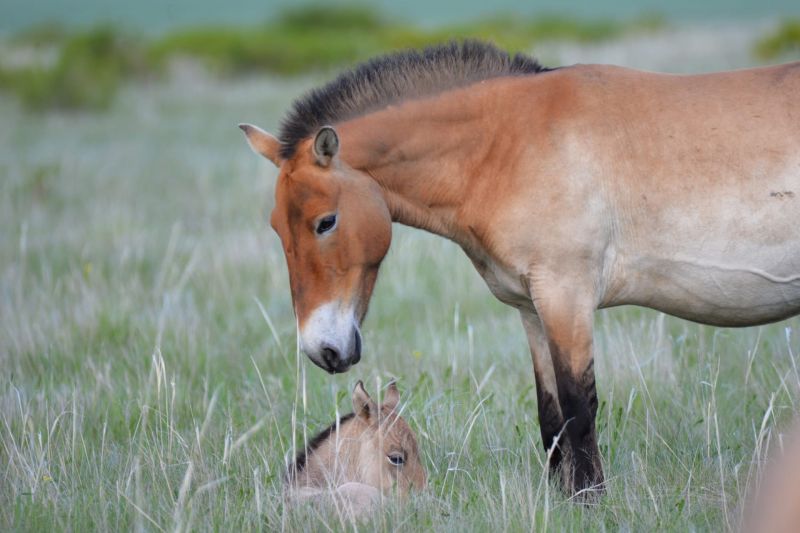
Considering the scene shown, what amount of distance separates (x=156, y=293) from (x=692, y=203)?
4514mm

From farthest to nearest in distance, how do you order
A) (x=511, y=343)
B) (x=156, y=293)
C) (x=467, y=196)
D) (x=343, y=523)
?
(x=156, y=293) < (x=511, y=343) < (x=467, y=196) < (x=343, y=523)

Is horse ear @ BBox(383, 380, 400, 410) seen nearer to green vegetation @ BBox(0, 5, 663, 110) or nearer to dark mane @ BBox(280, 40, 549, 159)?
dark mane @ BBox(280, 40, 549, 159)

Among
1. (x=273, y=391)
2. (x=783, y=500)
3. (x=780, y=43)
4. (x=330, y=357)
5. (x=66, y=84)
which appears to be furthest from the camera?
(x=66, y=84)

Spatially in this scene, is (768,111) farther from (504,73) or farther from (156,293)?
(156,293)

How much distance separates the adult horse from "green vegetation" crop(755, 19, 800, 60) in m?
14.7

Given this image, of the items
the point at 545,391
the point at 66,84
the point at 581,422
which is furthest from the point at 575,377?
the point at 66,84

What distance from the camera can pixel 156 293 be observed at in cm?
750

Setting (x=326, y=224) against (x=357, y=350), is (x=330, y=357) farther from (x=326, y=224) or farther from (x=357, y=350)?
(x=326, y=224)

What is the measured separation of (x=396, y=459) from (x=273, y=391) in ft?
4.48

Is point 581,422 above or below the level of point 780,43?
below

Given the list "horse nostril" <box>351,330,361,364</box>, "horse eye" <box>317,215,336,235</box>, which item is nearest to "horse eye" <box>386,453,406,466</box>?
"horse nostril" <box>351,330,361,364</box>

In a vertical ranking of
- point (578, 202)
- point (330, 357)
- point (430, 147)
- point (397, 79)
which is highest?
point (397, 79)

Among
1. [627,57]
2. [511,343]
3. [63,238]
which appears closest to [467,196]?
[511,343]

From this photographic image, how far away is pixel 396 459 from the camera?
4.35 meters
